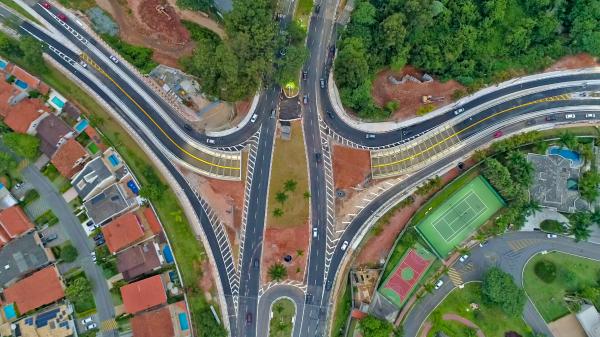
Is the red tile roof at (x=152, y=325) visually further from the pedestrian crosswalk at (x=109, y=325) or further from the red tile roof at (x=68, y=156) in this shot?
the red tile roof at (x=68, y=156)

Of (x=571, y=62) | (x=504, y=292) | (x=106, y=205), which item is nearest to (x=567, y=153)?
(x=571, y=62)

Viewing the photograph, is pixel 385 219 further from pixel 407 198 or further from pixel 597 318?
pixel 597 318

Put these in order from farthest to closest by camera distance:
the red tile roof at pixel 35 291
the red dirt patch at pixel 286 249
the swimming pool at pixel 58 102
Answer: the swimming pool at pixel 58 102, the red dirt patch at pixel 286 249, the red tile roof at pixel 35 291

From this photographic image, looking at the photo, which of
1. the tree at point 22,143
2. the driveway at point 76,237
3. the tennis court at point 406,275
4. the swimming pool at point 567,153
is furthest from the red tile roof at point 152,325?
the swimming pool at point 567,153

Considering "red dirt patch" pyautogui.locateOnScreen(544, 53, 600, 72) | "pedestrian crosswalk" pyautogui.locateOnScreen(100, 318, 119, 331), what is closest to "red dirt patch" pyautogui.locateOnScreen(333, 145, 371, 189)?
"red dirt patch" pyautogui.locateOnScreen(544, 53, 600, 72)

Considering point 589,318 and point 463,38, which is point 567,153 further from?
point 589,318

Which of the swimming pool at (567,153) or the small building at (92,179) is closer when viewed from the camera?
the small building at (92,179)

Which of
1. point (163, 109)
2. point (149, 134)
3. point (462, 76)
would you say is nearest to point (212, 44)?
point (163, 109)

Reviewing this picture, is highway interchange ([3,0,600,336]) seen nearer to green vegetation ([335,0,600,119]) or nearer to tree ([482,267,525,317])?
green vegetation ([335,0,600,119])
